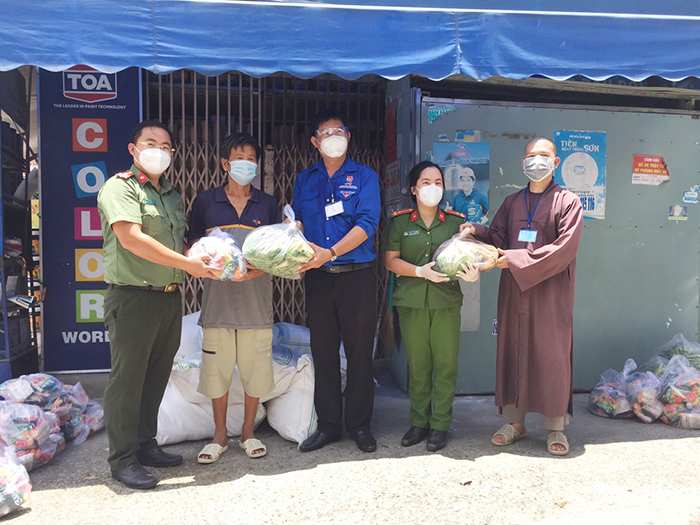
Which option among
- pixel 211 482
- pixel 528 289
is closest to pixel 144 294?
pixel 211 482

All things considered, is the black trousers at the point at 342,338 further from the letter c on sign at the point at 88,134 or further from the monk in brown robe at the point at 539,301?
the letter c on sign at the point at 88,134

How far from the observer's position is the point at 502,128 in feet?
14.7

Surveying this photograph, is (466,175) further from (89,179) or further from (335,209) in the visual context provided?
(89,179)

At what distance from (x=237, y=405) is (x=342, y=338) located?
2.82 feet

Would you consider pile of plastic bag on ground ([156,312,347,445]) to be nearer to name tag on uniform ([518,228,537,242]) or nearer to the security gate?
the security gate

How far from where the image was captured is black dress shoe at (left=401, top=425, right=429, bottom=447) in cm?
357

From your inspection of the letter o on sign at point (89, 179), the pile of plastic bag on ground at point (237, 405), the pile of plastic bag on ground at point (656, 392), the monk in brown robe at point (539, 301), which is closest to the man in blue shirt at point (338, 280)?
the pile of plastic bag on ground at point (237, 405)

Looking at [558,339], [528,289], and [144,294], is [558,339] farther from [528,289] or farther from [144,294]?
Answer: [144,294]

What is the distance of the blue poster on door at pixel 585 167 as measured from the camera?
15.0 ft

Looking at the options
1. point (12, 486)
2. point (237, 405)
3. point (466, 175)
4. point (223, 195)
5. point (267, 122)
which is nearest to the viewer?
point (12, 486)

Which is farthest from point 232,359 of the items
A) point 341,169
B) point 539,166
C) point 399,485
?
point 539,166

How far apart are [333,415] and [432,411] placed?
2.24ft

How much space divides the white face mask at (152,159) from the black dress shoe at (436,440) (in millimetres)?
2274

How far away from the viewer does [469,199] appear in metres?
4.46
